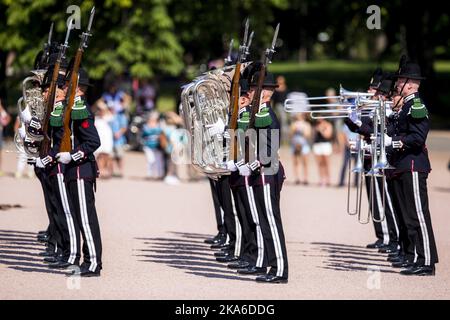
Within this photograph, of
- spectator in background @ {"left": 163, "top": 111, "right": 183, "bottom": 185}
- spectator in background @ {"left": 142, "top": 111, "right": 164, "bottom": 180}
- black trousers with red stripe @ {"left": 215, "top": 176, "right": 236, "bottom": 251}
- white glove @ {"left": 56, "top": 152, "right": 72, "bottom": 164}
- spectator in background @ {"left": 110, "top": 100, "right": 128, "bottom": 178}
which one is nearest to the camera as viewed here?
white glove @ {"left": 56, "top": 152, "right": 72, "bottom": 164}

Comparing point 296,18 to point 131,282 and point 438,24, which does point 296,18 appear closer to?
point 438,24

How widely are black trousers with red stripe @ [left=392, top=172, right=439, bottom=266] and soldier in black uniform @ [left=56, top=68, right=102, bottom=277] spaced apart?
9.73 ft

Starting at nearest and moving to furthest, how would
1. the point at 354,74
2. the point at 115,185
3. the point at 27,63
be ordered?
the point at 115,185, the point at 27,63, the point at 354,74

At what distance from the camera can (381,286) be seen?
10.9 m

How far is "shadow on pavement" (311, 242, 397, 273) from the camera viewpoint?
40.3 feet

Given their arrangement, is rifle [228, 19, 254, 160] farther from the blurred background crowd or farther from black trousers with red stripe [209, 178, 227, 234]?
the blurred background crowd

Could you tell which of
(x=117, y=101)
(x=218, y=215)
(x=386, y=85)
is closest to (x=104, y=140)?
(x=117, y=101)

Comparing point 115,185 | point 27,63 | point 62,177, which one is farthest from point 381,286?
point 27,63

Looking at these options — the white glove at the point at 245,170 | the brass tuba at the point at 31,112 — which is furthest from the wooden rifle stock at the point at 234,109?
the brass tuba at the point at 31,112

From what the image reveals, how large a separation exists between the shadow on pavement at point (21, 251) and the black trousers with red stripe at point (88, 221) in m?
0.43

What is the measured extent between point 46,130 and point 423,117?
A: 138 inches

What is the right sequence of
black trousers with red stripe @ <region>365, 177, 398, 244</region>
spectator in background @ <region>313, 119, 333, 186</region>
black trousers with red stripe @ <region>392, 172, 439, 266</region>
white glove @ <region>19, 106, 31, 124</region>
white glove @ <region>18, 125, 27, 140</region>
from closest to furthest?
1. black trousers with red stripe @ <region>392, 172, 439, 266</region>
2. white glove @ <region>18, 125, 27, 140</region>
3. white glove @ <region>19, 106, 31, 124</region>
4. black trousers with red stripe @ <region>365, 177, 398, 244</region>
5. spectator in background @ <region>313, 119, 333, 186</region>

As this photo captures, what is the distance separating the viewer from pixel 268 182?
439 inches

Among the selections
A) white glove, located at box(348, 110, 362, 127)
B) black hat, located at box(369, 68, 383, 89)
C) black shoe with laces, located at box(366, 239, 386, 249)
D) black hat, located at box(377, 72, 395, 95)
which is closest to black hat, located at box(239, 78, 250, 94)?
white glove, located at box(348, 110, 362, 127)
